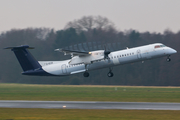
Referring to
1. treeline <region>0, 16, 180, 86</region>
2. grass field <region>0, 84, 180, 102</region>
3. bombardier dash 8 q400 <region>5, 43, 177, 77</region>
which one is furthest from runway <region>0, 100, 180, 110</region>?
treeline <region>0, 16, 180, 86</region>

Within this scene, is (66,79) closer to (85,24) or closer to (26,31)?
(85,24)

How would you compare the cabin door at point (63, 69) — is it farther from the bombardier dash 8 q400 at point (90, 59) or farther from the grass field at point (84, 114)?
the grass field at point (84, 114)

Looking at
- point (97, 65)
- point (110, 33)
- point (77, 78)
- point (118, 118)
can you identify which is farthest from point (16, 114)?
point (110, 33)

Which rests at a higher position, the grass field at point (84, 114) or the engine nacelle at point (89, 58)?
the engine nacelle at point (89, 58)

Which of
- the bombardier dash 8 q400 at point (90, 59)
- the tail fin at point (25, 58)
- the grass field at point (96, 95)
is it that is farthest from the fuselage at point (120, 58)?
the grass field at point (96, 95)

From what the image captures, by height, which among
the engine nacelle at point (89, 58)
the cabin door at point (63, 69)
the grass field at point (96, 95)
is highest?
the engine nacelle at point (89, 58)

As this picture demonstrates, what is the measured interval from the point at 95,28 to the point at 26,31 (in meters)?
23.7

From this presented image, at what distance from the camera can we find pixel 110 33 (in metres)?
81.9

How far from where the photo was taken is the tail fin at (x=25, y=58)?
39.0m

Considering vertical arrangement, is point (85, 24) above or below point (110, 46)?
above

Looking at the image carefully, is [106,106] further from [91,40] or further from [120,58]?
[91,40]

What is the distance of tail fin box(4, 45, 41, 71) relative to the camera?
1537 inches

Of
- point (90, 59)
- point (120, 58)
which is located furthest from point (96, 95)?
point (120, 58)

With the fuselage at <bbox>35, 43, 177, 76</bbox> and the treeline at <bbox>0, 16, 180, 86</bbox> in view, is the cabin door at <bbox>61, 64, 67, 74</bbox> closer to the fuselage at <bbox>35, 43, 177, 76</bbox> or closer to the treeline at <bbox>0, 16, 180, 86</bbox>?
the fuselage at <bbox>35, 43, 177, 76</bbox>
